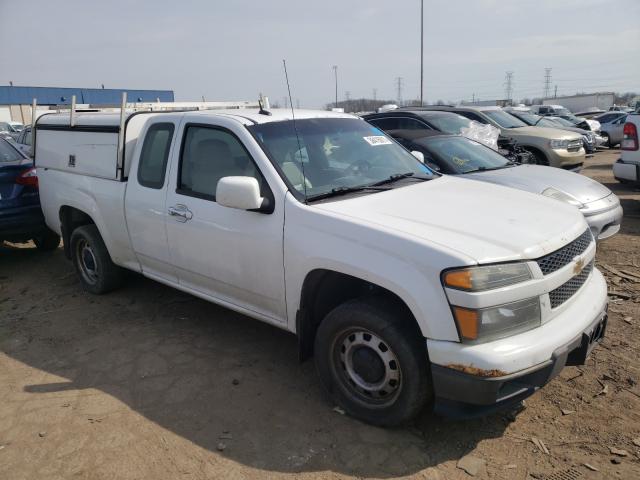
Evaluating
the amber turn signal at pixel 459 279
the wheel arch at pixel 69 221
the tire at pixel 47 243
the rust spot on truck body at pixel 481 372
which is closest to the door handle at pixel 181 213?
the wheel arch at pixel 69 221

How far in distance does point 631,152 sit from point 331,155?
6559mm

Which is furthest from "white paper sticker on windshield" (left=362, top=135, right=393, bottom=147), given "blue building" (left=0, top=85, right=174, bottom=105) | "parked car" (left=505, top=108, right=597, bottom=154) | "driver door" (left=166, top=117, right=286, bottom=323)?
"blue building" (left=0, top=85, right=174, bottom=105)

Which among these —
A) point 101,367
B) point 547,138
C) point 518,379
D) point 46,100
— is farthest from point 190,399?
point 46,100

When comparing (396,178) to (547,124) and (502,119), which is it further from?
(547,124)

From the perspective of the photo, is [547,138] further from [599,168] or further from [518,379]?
[518,379]

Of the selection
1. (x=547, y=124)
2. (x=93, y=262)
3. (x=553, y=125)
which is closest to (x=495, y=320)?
(x=93, y=262)

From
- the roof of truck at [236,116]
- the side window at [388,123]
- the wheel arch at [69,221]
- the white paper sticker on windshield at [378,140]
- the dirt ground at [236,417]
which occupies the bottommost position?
the dirt ground at [236,417]

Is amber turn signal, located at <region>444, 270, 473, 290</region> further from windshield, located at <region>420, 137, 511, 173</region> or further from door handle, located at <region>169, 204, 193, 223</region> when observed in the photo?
windshield, located at <region>420, 137, 511, 173</region>

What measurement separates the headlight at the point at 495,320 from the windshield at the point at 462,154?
3.99 metres

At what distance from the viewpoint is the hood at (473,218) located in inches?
105

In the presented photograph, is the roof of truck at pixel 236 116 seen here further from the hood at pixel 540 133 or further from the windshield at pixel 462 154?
the hood at pixel 540 133

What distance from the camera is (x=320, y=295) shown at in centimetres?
327

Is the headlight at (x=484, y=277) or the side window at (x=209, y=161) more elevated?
the side window at (x=209, y=161)

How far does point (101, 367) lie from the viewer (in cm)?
A: 396
